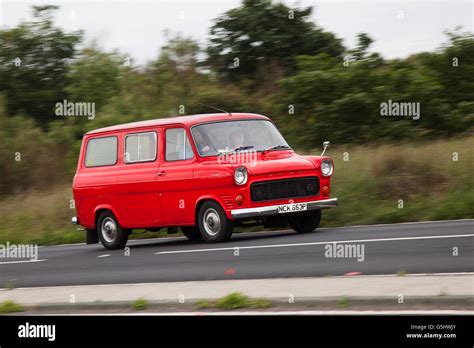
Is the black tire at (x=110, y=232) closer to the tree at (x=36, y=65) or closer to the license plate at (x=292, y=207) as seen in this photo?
the license plate at (x=292, y=207)

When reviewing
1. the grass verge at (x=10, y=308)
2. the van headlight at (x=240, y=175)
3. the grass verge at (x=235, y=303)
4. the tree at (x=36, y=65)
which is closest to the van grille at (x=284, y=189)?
the van headlight at (x=240, y=175)

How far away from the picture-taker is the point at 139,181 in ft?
54.2

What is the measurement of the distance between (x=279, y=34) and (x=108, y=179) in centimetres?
2320

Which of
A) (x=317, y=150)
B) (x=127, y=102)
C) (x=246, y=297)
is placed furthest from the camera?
(x=127, y=102)

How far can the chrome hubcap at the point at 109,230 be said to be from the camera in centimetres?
1716

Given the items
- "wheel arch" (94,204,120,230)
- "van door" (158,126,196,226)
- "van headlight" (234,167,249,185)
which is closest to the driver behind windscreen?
"van door" (158,126,196,226)

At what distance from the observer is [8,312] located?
10.5 m

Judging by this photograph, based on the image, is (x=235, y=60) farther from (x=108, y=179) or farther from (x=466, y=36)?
(x=108, y=179)

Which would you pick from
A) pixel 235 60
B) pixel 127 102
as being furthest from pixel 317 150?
pixel 235 60

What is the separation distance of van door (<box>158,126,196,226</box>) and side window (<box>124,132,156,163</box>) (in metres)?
0.29

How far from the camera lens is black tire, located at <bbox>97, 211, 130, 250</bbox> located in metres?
17.1

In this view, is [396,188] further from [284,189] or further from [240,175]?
[240,175]

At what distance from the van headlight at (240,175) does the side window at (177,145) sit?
3.60ft

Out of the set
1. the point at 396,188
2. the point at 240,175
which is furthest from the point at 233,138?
the point at 396,188
